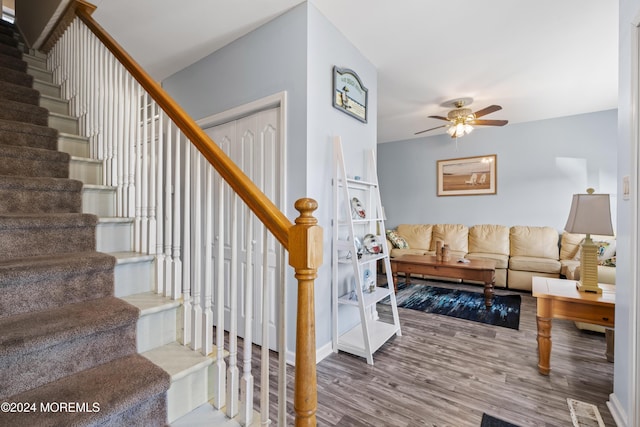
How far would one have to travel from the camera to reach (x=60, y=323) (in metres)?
1.06

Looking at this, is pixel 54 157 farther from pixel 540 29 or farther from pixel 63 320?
pixel 540 29

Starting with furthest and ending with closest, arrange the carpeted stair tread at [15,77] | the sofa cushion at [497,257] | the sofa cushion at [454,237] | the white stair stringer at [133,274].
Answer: the sofa cushion at [454,237]
the sofa cushion at [497,257]
the carpeted stair tread at [15,77]
the white stair stringer at [133,274]

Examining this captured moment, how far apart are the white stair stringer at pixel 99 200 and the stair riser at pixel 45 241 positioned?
0.25 meters

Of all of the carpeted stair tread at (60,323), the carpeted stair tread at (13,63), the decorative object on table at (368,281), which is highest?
the carpeted stair tread at (13,63)

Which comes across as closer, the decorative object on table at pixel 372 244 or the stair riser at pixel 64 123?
the stair riser at pixel 64 123

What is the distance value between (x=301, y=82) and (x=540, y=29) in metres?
2.14

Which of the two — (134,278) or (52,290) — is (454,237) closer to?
(134,278)

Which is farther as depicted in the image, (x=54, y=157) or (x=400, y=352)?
(x=400, y=352)

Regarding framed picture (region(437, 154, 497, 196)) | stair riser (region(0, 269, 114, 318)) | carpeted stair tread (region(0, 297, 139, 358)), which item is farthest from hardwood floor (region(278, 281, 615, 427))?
framed picture (region(437, 154, 497, 196))

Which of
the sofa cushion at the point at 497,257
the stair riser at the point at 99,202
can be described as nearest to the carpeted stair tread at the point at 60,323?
the stair riser at the point at 99,202

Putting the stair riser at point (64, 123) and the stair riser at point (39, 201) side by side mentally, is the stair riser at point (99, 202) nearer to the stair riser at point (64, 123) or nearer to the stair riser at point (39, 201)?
the stair riser at point (39, 201)

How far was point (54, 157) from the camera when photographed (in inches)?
68.9

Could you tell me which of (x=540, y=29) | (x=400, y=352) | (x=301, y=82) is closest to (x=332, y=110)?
(x=301, y=82)

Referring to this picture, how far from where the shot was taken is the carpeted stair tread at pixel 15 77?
7.24 feet
